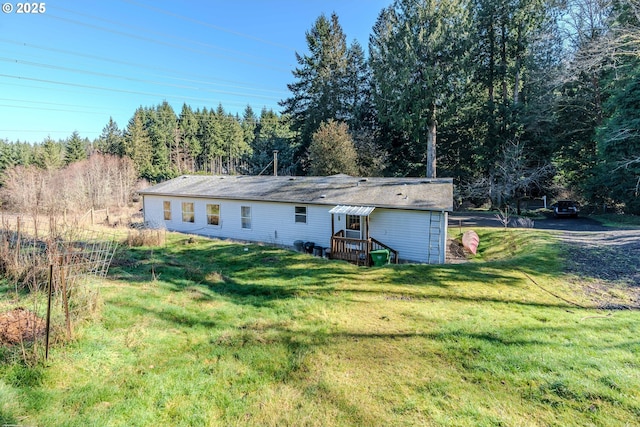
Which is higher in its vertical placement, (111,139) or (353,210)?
(111,139)

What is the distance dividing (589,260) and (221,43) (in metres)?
27.9

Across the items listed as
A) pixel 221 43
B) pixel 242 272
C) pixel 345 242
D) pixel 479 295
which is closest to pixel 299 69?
pixel 221 43

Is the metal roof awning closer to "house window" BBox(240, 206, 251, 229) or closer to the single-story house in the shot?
the single-story house

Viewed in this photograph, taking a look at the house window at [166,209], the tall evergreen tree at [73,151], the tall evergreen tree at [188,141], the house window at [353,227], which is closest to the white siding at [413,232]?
the house window at [353,227]

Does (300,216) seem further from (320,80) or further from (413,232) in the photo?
(320,80)

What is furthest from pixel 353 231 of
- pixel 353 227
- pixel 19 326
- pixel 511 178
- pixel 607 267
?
pixel 511 178

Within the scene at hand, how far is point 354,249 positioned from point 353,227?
45.3 inches

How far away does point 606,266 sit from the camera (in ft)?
27.7

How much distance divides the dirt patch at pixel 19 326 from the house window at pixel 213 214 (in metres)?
12.0

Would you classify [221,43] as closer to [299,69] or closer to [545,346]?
[299,69]

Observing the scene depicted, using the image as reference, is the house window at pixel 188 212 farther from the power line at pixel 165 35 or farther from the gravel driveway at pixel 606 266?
the gravel driveway at pixel 606 266

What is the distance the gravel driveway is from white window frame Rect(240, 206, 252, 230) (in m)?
12.6

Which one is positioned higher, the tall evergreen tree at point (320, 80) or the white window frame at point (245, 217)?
the tall evergreen tree at point (320, 80)

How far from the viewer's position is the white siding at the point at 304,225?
11.9 meters
